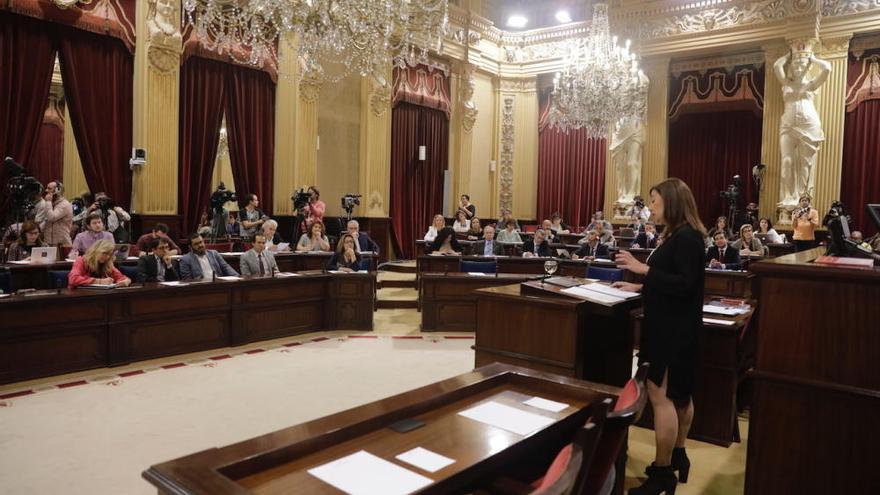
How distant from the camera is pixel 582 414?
6.22 ft

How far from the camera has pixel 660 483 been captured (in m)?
2.85

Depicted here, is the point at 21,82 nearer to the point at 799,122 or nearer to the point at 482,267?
the point at 482,267

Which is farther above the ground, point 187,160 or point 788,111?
point 788,111

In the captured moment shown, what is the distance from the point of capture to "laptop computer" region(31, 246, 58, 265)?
239 inches

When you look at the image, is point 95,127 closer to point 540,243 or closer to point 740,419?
point 540,243

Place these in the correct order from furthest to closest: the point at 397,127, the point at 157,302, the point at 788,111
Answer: the point at 397,127
the point at 788,111
the point at 157,302

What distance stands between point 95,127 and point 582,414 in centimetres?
795

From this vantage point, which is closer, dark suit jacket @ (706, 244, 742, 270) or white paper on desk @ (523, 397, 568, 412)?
white paper on desk @ (523, 397, 568, 412)

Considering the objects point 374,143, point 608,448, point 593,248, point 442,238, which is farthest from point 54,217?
point 608,448

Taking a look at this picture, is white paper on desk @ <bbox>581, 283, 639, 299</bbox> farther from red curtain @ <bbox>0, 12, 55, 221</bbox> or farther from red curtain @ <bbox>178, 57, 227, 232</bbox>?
red curtain @ <bbox>178, 57, 227, 232</bbox>

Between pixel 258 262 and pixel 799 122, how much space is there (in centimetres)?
930

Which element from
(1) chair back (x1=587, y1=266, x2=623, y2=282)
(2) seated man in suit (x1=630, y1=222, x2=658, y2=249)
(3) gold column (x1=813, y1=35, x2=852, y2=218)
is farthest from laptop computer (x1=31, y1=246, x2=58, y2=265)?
(3) gold column (x1=813, y1=35, x2=852, y2=218)

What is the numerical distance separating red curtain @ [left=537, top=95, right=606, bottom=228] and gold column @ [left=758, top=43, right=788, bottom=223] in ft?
10.2

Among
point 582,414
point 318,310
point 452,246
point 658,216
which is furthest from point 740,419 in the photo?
point 452,246
